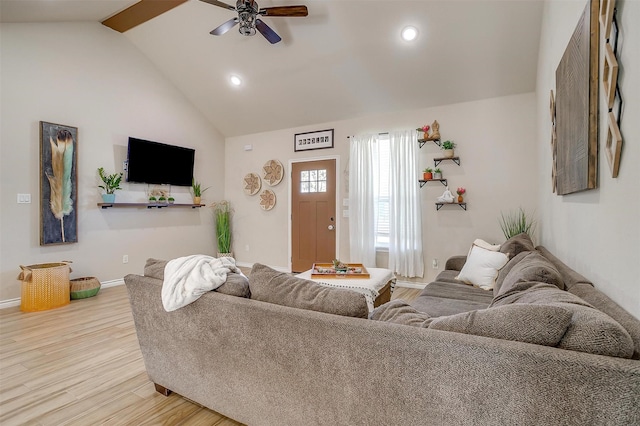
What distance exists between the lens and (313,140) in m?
5.25

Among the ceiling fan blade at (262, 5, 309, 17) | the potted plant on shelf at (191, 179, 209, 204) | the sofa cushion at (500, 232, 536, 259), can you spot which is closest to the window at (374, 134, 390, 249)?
the sofa cushion at (500, 232, 536, 259)

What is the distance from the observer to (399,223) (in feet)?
14.5

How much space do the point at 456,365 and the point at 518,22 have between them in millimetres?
3625

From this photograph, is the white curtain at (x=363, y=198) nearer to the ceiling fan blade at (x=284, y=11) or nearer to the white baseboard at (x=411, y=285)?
the white baseboard at (x=411, y=285)

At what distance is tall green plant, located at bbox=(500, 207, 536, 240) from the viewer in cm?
Result: 364

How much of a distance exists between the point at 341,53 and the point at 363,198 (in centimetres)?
203

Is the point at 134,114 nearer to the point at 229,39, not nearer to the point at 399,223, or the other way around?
the point at 229,39

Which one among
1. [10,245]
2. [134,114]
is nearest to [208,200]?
[134,114]

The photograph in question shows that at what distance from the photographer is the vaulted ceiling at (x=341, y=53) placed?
3.26 m

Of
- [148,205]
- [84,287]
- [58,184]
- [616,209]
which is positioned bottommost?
[84,287]

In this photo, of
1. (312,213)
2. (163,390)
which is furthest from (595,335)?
(312,213)

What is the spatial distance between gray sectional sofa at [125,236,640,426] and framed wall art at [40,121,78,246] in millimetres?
3030

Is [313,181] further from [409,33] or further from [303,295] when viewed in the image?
[303,295]

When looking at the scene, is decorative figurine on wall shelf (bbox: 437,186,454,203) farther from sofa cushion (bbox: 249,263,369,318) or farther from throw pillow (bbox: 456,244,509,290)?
sofa cushion (bbox: 249,263,369,318)
